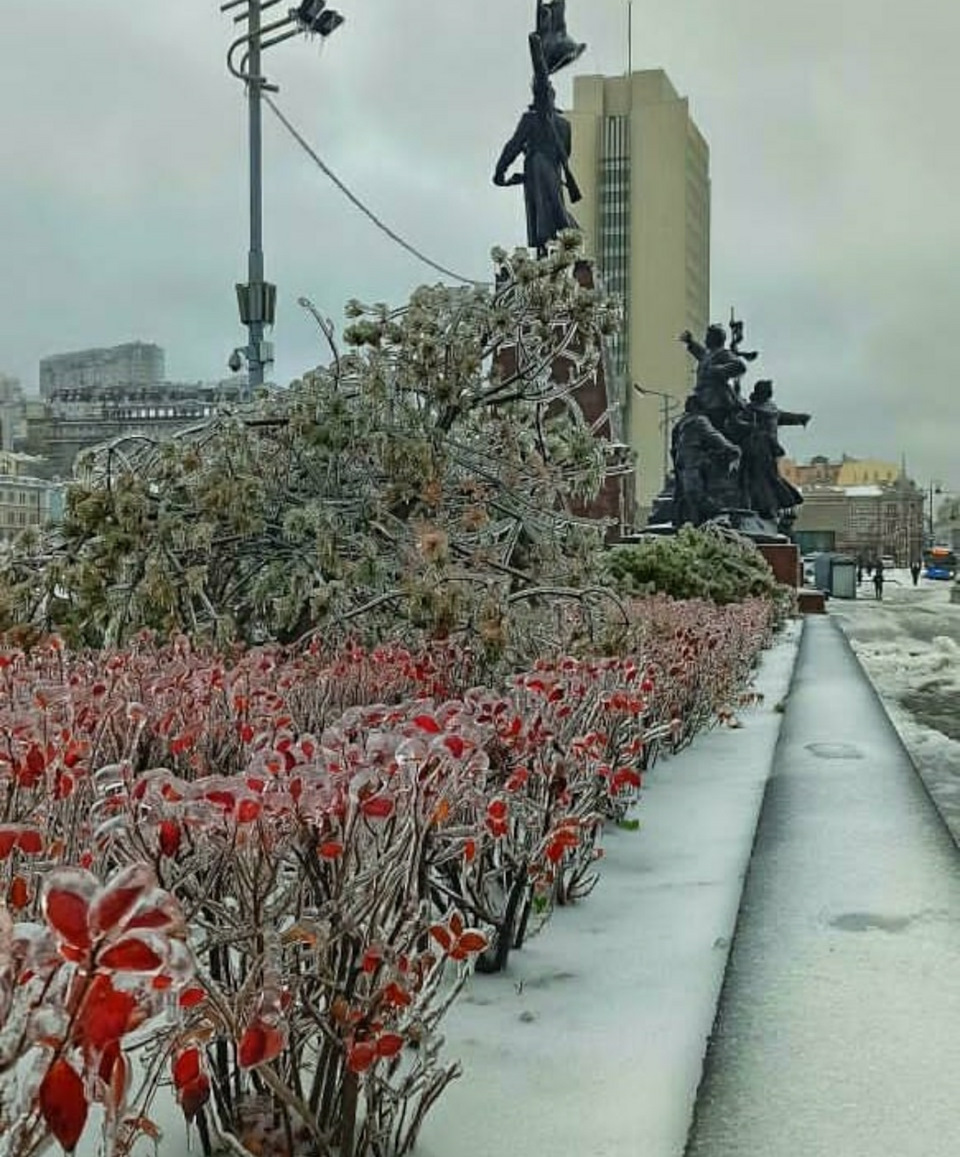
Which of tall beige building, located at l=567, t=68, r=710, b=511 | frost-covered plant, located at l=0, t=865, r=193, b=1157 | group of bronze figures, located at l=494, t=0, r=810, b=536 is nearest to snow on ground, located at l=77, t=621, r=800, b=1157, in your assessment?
frost-covered plant, located at l=0, t=865, r=193, b=1157

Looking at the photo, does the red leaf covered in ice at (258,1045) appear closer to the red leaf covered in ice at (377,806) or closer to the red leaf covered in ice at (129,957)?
the red leaf covered in ice at (377,806)

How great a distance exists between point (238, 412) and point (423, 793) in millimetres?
4867

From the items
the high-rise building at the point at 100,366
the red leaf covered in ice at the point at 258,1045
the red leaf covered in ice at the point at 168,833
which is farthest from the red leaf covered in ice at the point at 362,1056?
the high-rise building at the point at 100,366

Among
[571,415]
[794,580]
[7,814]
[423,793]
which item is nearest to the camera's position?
[423,793]

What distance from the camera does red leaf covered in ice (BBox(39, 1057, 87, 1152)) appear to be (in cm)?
113

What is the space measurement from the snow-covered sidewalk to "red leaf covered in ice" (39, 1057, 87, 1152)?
111 cm

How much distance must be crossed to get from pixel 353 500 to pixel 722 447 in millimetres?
21096

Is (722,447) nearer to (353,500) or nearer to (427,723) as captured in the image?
(353,500)

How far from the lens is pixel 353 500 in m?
6.55

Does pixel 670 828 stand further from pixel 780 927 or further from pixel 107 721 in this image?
pixel 107 721

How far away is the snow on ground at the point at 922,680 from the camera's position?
648 cm

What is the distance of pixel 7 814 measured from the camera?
268 centimetres

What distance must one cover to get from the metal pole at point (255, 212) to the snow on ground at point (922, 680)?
644cm

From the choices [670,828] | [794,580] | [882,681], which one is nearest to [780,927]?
[670,828]
